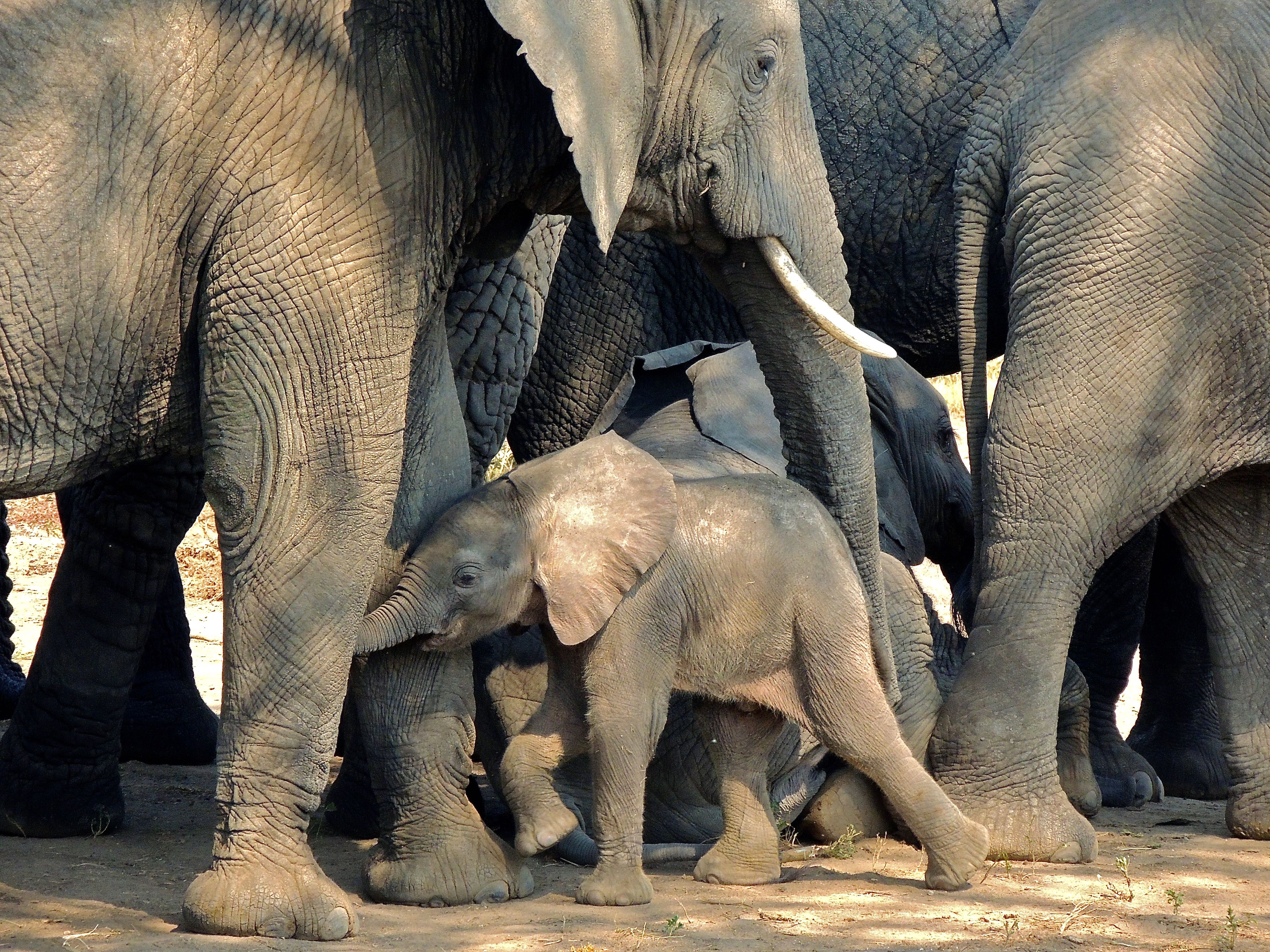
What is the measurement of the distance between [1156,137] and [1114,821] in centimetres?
193

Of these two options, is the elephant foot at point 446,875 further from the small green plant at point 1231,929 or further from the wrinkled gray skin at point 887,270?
the wrinkled gray skin at point 887,270

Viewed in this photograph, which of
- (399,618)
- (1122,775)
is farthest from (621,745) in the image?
(1122,775)

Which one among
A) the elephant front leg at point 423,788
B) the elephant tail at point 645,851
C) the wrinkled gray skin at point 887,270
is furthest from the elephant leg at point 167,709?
the elephant front leg at point 423,788

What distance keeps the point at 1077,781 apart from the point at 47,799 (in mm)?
2824

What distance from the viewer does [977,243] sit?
593cm

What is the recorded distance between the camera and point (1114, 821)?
5984mm

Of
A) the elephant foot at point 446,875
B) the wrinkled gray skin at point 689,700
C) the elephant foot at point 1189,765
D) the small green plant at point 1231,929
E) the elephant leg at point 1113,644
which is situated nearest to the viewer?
the small green plant at point 1231,929

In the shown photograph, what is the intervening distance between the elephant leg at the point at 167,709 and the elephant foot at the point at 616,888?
7.55 ft

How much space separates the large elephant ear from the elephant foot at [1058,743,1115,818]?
2279 mm

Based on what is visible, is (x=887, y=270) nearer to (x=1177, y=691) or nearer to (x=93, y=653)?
(x=1177, y=691)

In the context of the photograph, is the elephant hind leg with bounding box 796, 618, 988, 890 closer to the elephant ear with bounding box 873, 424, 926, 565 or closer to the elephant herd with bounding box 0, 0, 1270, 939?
the elephant herd with bounding box 0, 0, 1270, 939

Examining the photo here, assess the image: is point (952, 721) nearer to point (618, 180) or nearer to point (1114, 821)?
point (1114, 821)

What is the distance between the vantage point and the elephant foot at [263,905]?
443cm

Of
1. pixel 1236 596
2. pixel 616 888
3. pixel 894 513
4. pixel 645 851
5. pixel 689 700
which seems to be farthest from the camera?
pixel 894 513
